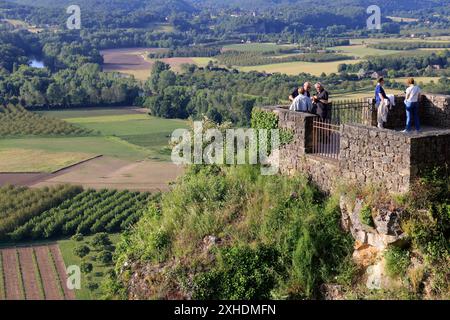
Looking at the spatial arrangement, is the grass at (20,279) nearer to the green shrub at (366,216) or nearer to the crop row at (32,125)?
the green shrub at (366,216)

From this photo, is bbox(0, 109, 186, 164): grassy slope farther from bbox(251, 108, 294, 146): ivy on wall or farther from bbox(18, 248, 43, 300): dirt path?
bbox(251, 108, 294, 146): ivy on wall

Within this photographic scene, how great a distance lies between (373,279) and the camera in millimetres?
10914

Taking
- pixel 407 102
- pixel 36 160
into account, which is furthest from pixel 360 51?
pixel 407 102

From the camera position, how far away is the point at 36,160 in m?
66.8

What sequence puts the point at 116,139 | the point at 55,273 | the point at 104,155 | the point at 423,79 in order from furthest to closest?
the point at 116,139
the point at 423,79
the point at 104,155
the point at 55,273

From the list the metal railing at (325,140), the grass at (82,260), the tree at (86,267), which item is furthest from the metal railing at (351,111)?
the tree at (86,267)

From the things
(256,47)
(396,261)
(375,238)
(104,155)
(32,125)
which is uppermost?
(256,47)

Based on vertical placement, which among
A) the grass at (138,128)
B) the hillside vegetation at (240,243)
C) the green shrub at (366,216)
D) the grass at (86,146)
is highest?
the green shrub at (366,216)

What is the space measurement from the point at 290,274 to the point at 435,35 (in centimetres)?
15551

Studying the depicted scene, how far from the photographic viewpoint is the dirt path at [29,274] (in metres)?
34.7

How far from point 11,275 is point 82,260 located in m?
3.95

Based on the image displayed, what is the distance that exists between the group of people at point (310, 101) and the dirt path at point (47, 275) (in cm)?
2254

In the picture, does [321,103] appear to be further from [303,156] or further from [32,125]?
[32,125]
